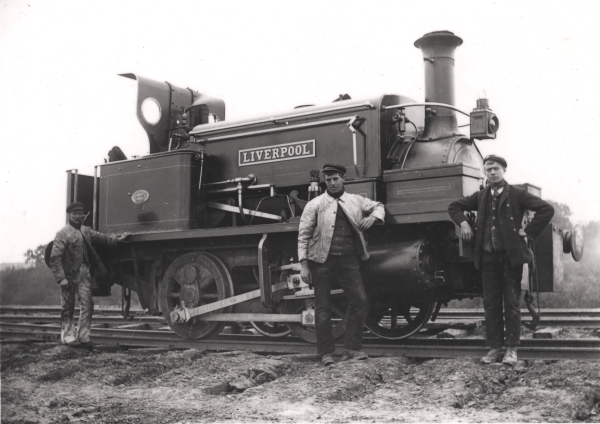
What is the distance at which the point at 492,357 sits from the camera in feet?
16.4

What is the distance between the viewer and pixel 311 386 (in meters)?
4.43

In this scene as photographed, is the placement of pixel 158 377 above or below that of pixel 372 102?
below

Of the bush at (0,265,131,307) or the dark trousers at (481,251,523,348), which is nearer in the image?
the dark trousers at (481,251,523,348)

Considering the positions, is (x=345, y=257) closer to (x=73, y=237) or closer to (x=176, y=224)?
(x=176, y=224)

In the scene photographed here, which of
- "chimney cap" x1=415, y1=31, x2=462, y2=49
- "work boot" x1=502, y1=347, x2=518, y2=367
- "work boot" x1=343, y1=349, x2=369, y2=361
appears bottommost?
"work boot" x1=343, y1=349, x2=369, y2=361

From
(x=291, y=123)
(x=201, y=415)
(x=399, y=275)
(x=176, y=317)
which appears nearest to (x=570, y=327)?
(x=399, y=275)

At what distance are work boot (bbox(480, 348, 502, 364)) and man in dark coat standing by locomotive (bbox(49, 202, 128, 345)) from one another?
4.21 meters

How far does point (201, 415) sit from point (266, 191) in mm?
3644

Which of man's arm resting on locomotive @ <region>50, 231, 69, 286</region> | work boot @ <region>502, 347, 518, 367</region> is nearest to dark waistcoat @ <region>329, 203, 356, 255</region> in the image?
work boot @ <region>502, 347, 518, 367</region>

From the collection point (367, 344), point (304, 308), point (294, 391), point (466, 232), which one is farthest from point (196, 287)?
point (466, 232)

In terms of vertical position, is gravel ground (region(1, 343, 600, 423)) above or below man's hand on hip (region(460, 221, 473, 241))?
below

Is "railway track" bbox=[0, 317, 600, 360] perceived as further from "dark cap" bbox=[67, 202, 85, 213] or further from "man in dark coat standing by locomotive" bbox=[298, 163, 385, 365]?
"dark cap" bbox=[67, 202, 85, 213]

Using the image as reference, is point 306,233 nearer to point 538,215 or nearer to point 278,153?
point 278,153

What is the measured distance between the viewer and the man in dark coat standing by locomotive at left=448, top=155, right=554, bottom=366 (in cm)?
509
